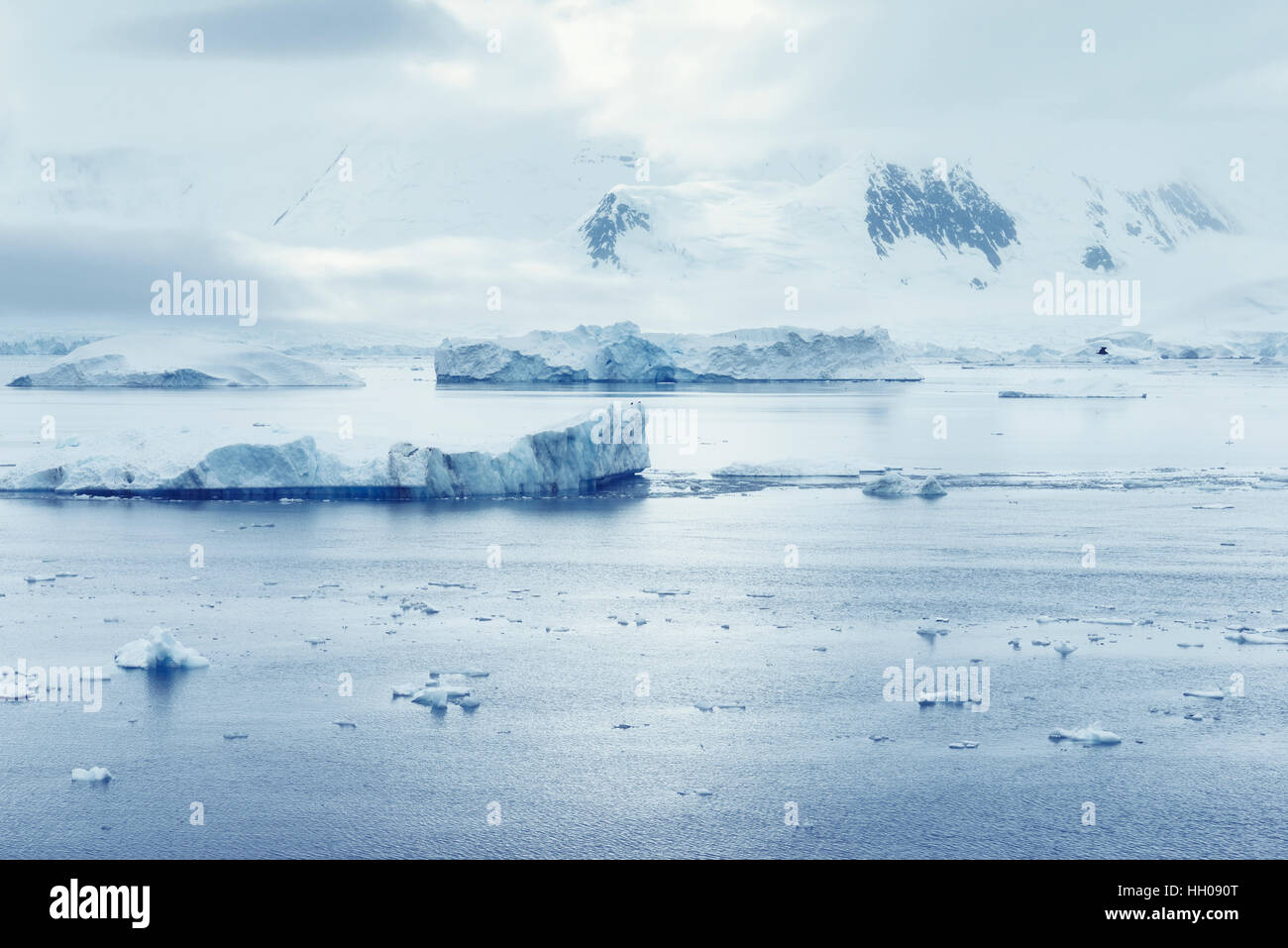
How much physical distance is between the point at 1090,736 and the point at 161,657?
5.74 meters

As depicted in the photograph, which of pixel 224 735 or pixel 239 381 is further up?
pixel 239 381

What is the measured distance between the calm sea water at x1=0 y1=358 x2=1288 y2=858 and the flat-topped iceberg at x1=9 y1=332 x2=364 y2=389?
37.6 metres

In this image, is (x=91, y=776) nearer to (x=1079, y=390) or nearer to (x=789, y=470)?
(x=789, y=470)

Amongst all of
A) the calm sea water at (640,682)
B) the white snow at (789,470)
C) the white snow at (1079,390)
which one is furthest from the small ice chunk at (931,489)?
the white snow at (1079,390)

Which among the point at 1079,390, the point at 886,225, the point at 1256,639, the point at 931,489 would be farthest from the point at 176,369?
the point at 886,225

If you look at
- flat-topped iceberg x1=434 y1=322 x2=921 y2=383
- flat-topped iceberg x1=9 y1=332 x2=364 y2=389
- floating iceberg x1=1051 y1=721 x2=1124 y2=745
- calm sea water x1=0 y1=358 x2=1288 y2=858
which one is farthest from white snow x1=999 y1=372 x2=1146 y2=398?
floating iceberg x1=1051 y1=721 x2=1124 y2=745

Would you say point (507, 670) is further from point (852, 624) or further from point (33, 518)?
point (33, 518)

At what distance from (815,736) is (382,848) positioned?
2652mm

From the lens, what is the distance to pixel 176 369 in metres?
53.3

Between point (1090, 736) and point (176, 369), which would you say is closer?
point (1090, 736)

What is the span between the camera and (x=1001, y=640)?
10.2 m
